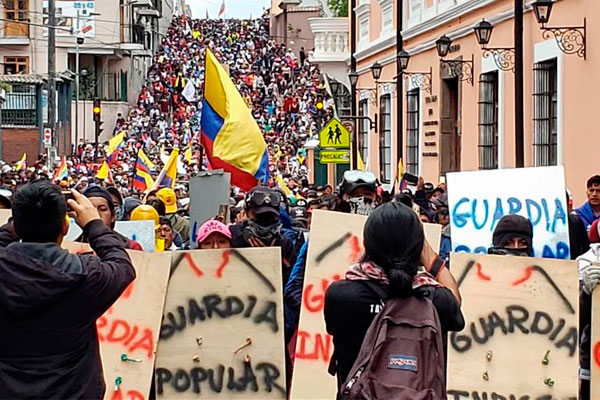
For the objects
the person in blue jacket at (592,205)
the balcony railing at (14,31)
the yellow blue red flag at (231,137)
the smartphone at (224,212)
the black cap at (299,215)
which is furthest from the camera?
the balcony railing at (14,31)

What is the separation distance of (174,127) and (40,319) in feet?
171

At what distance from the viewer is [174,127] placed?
2227 inches

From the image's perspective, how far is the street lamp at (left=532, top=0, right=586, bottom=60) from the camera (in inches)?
577

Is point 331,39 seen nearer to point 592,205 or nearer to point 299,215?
point 299,215

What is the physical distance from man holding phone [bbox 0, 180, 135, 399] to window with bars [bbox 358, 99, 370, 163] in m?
25.9

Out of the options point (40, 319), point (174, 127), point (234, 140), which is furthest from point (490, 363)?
point (174, 127)

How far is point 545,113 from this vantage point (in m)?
16.8

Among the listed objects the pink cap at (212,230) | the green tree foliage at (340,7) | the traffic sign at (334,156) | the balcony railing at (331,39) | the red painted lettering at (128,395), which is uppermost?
the green tree foliage at (340,7)

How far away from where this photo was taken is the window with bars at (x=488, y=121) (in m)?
19.3

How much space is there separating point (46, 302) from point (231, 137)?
8.20m

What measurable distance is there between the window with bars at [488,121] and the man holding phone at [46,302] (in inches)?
588

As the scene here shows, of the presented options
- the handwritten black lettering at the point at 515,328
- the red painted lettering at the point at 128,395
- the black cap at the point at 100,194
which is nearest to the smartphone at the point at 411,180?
the black cap at the point at 100,194

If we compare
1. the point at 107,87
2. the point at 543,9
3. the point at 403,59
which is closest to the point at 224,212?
the point at 543,9

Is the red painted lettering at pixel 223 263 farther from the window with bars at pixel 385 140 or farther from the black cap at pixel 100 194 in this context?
the window with bars at pixel 385 140
